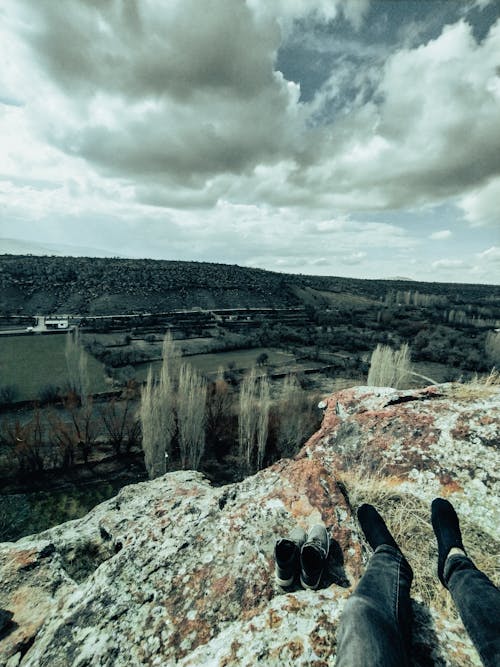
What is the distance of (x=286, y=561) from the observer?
2238mm

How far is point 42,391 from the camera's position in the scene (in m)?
20.9

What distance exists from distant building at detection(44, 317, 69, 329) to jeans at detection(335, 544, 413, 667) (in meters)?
46.9

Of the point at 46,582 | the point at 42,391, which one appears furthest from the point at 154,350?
the point at 46,582

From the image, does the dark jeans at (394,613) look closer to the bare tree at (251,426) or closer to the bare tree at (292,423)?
the bare tree at (251,426)

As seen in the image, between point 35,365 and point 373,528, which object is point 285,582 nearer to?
point 373,528

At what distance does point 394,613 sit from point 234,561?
3.95 ft

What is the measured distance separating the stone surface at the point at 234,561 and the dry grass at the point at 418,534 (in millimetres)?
128

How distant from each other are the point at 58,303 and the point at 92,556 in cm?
5974

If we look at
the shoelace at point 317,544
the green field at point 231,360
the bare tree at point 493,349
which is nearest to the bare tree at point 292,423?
the green field at point 231,360

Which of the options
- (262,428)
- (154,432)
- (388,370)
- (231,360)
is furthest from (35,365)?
(388,370)

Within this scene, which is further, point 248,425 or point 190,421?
point 248,425

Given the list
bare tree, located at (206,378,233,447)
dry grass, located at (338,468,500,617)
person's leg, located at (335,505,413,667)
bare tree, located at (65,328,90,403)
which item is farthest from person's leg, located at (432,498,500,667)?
bare tree, located at (65,328,90,403)

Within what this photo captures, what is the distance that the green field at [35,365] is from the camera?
75.5 feet

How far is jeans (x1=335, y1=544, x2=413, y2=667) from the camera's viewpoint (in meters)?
1.50
